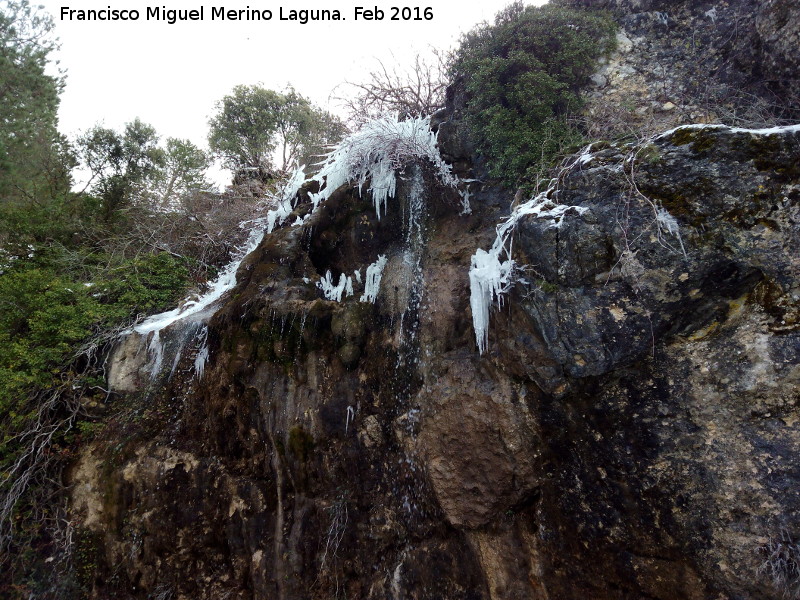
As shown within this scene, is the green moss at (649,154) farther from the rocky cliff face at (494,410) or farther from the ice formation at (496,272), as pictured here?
the ice formation at (496,272)

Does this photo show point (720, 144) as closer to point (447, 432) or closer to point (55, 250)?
point (447, 432)

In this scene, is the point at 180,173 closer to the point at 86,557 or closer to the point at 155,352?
the point at 155,352

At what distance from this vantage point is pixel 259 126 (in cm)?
1237

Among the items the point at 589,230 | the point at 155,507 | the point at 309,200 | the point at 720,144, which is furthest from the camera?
the point at 309,200

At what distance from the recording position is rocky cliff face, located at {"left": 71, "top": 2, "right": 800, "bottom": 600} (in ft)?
9.04

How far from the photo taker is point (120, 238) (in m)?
8.95

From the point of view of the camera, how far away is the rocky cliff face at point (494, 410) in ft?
9.04

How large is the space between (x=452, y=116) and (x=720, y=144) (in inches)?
139

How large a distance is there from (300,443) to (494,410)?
2235mm

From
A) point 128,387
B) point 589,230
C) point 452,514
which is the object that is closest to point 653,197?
point 589,230

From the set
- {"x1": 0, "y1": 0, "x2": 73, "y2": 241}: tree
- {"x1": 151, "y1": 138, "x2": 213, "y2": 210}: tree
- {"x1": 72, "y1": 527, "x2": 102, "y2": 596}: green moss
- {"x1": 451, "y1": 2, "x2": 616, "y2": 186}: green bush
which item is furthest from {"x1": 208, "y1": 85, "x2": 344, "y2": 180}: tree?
{"x1": 72, "y1": 527, "x2": 102, "y2": 596}: green moss

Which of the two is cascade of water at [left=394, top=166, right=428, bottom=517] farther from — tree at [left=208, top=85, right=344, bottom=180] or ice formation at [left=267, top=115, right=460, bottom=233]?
tree at [left=208, top=85, right=344, bottom=180]

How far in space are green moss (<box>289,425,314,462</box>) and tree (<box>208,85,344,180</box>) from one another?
9033mm

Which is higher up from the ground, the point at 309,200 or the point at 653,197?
the point at 309,200
